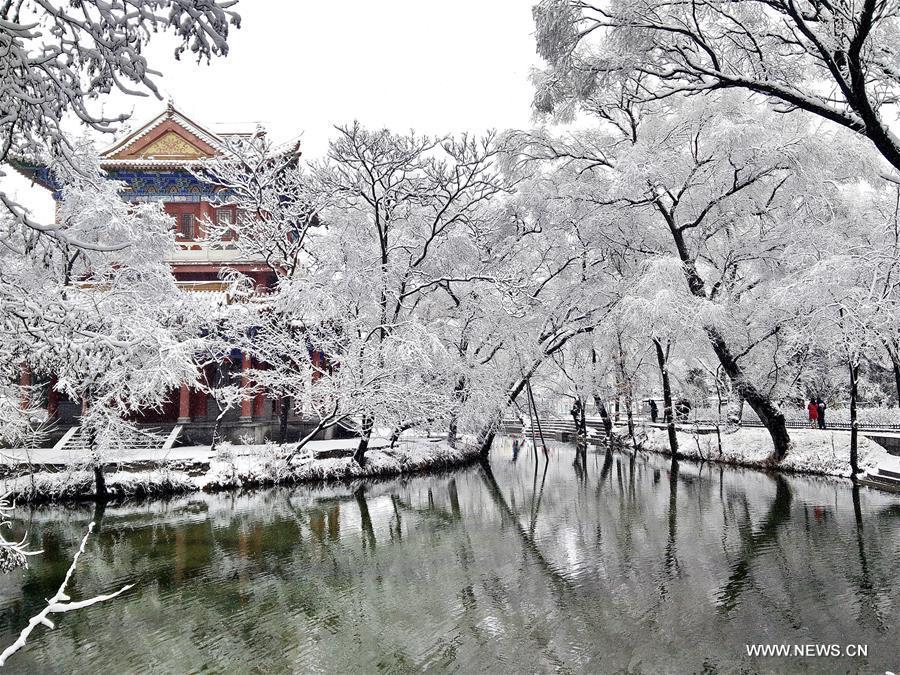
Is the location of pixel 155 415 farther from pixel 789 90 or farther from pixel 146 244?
pixel 789 90

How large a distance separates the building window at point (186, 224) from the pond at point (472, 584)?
47.3 ft

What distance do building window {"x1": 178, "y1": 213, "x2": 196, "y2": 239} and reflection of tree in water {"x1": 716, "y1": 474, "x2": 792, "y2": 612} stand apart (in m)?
24.4

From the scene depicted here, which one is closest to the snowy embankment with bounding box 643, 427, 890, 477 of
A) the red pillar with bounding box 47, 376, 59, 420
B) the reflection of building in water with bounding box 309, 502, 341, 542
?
the reflection of building in water with bounding box 309, 502, 341, 542

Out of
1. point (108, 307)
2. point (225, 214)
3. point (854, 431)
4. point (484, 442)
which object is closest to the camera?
point (108, 307)

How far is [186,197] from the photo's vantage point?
2539cm

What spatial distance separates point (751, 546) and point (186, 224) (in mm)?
25088

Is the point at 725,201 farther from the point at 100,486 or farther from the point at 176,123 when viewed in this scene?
the point at 176,123

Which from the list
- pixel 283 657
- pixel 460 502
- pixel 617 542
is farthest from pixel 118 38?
pixel 460 502

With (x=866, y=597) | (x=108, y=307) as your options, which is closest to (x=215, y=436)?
(x=108, y=307)

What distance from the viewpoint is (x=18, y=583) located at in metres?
8.80

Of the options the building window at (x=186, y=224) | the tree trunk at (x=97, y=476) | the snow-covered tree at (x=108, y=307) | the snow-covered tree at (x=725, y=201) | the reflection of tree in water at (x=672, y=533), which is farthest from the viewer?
the building window at (x=186, y=224)

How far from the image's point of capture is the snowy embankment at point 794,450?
16812mm

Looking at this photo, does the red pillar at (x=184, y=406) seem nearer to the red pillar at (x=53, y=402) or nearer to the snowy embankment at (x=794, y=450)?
the red pillar at (x=53, y=402)

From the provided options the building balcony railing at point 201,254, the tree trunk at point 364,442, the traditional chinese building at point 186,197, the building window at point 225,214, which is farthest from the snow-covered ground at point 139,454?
the building window at point 225,214
